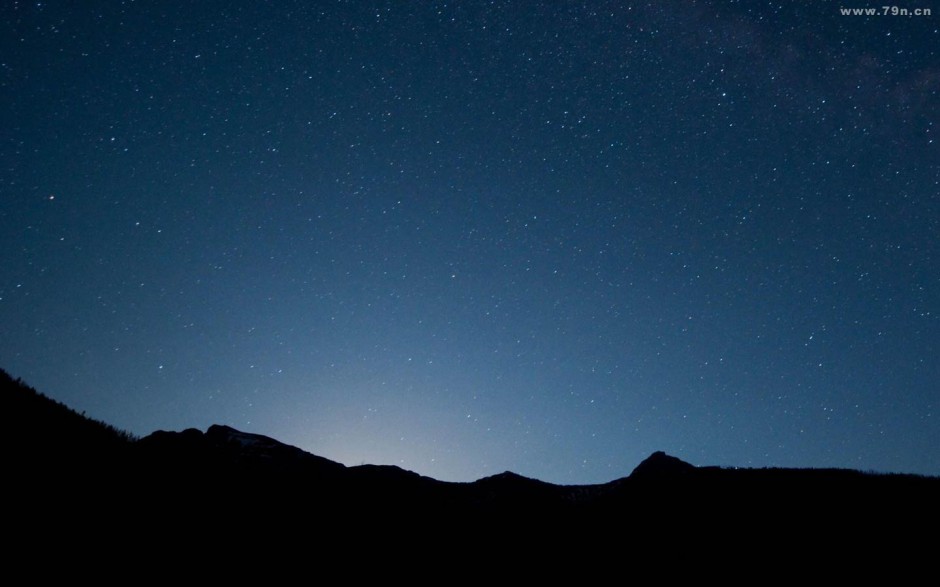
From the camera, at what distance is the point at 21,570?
3.99 meters

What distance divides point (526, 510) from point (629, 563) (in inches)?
175

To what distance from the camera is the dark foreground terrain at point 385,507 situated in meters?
5.71

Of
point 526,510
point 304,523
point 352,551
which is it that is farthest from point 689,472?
point 304,523

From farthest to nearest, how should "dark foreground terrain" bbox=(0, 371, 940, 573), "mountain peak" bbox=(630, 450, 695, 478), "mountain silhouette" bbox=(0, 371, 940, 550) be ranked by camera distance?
"mountain peak" bbox=(630, 450, 695, 478) → "mountain silhouette" bbox=(0, 371, 940, 550) → "dark foreground terrain" bbox=(0, 371, 940, 573)

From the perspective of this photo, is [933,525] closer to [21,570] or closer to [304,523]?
[304,523]

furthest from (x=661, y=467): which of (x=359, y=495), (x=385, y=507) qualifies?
(x=359, y=495)

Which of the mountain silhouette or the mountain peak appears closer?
the mountain silhouette

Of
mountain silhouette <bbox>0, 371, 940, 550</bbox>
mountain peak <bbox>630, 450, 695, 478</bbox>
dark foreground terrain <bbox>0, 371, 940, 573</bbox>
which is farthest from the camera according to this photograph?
mountain peak <bbox>630, 450, 695, 478</bbox>

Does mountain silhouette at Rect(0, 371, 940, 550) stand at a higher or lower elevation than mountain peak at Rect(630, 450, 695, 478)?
lower

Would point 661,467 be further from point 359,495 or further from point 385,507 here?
point 359,495

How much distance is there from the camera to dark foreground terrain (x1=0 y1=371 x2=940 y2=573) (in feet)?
18.7

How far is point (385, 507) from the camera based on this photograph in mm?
13227

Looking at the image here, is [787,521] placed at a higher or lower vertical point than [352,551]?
higher

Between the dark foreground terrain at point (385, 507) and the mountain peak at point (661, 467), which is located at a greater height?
the mountain peak at point (661, 467)
